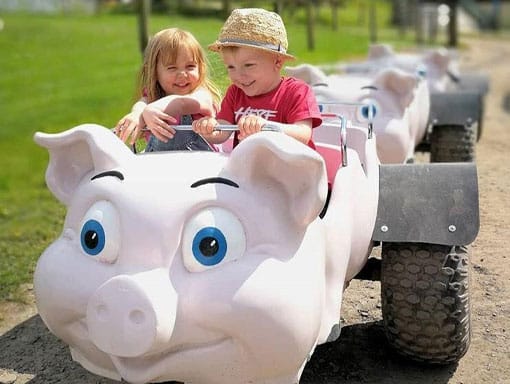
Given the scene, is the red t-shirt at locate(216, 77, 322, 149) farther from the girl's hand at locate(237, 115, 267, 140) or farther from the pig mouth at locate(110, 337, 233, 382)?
the pig mouth at locate(110, 337, 233, 382)

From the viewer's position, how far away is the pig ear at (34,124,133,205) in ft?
7.40

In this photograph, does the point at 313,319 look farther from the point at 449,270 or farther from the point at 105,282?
the point at 449,270

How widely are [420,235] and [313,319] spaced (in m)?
0.73

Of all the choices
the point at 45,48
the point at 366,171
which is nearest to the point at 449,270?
the point at 366,171

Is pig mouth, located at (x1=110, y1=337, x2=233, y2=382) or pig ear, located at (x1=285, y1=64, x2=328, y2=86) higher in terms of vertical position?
pig ear, located at (x1=285, y1=64, x2=328, y2=86)

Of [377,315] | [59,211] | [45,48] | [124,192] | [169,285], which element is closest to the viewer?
[169,285]

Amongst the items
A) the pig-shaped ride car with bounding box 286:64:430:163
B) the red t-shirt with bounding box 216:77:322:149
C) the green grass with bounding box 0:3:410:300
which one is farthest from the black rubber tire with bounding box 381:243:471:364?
the pig-shaped ride car with bounding box 286:64:430:163

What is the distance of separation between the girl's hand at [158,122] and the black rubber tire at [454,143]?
3.72 meters

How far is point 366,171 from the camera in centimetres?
288

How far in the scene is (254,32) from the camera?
2455mm

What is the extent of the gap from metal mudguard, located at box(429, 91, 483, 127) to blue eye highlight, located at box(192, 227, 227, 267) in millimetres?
4286

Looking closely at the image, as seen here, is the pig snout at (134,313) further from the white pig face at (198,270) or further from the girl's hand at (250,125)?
the girl's hand at (250,125)

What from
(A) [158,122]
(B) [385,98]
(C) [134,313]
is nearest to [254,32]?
(A) [158,122]

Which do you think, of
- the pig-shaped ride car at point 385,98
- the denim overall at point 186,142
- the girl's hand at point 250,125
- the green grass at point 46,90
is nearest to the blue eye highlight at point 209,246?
the girl's hand at point 250,125
